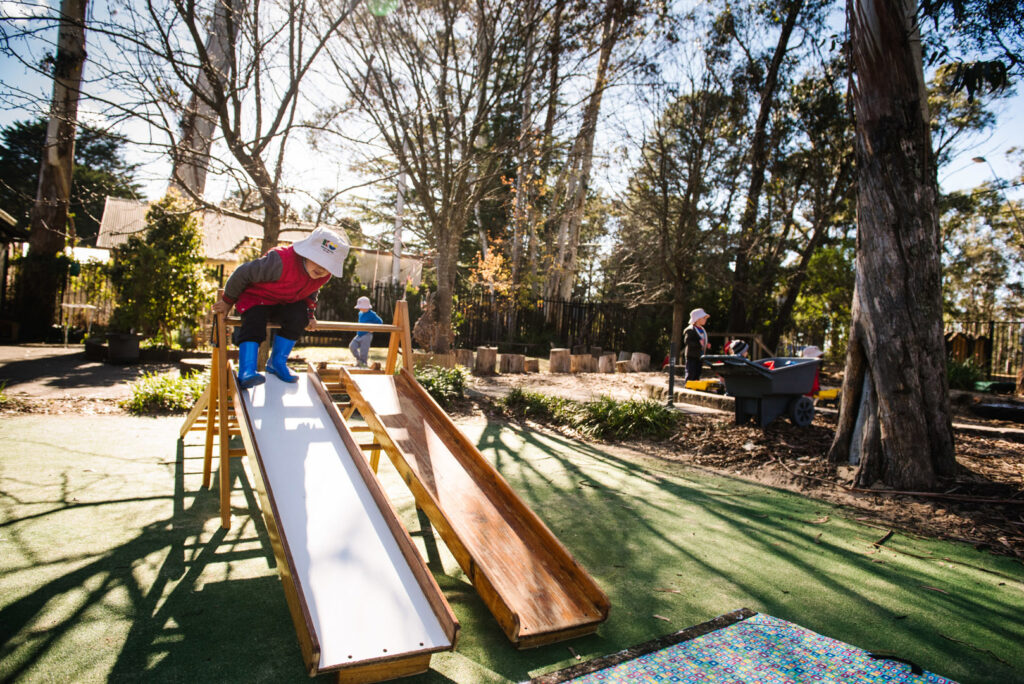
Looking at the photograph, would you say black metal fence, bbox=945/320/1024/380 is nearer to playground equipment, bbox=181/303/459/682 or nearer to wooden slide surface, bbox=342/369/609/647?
wooden slide surface, bbox=342/369/609/647

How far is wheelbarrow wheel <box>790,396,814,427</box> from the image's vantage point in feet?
25.1

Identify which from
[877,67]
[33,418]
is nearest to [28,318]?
[33,418]

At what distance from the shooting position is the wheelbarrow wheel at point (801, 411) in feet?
25.1

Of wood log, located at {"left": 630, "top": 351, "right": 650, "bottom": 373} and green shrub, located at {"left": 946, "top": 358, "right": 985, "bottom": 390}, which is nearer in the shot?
green shrub, located at {"left": 946, "top": 358, "right": 985, "bottom": 390}

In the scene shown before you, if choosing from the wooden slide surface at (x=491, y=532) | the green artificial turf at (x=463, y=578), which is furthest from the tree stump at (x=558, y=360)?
the wooden slide surface at (x=491, y=532)

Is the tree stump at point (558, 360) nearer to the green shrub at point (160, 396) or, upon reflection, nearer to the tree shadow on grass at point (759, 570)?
the green shrub at point (160, 396)

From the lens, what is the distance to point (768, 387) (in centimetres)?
732

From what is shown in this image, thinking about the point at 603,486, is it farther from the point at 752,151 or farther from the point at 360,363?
the point at 752,151

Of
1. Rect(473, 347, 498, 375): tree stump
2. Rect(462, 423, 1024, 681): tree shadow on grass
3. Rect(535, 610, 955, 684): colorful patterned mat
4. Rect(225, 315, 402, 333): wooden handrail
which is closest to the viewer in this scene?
Rect(535, 610, 955, 684): colorful patterned mat

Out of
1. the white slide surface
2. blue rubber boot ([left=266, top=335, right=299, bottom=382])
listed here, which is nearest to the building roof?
blue rubber boot ([left=266, top=335, right=299, bottom=382])

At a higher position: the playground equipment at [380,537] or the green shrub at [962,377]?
the green shrub at [962,377]

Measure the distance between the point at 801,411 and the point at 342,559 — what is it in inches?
269

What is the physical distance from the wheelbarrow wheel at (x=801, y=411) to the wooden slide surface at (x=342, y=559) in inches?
243

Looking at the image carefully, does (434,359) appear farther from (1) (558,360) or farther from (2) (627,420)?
(2) (627,420)
